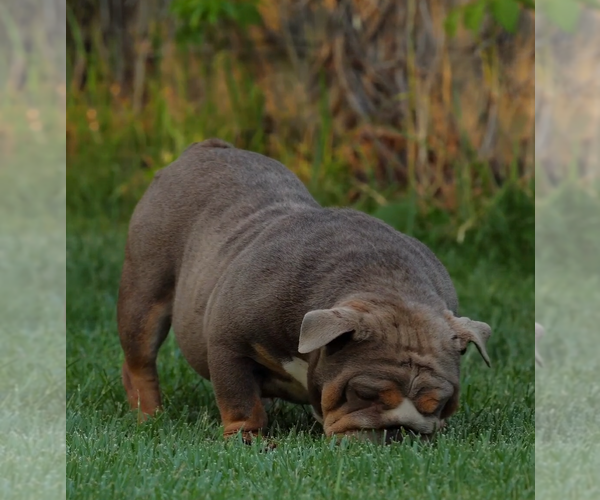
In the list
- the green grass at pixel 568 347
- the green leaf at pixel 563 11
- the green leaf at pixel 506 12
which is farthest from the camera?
the green leaf at pixel 506 12

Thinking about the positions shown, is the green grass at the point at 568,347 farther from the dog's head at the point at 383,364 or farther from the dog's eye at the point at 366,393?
the dog's eye at the point at 366,393

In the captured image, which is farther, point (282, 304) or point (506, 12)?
point (506, 12)

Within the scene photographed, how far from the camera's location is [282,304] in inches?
166

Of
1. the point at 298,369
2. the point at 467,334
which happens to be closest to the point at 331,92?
the point at 298,369

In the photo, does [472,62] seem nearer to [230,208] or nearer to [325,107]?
[325,107]

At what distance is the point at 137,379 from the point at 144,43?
20.1 ft

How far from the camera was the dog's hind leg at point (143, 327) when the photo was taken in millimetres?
5035

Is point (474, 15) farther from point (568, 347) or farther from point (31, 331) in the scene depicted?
point (31, 331)

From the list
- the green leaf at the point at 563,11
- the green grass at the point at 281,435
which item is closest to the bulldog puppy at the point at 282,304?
the green grass at the point at 281,435

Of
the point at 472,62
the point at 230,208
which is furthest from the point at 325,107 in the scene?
the point at 230,208

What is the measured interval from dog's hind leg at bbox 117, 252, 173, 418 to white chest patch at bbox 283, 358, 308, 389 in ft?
3.22

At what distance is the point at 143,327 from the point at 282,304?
1.06 metres

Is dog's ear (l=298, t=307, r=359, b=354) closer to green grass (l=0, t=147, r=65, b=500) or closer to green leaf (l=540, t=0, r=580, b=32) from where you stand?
green grass (l=0, t=147, r=65, b=500)

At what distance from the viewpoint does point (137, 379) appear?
5129 mm
